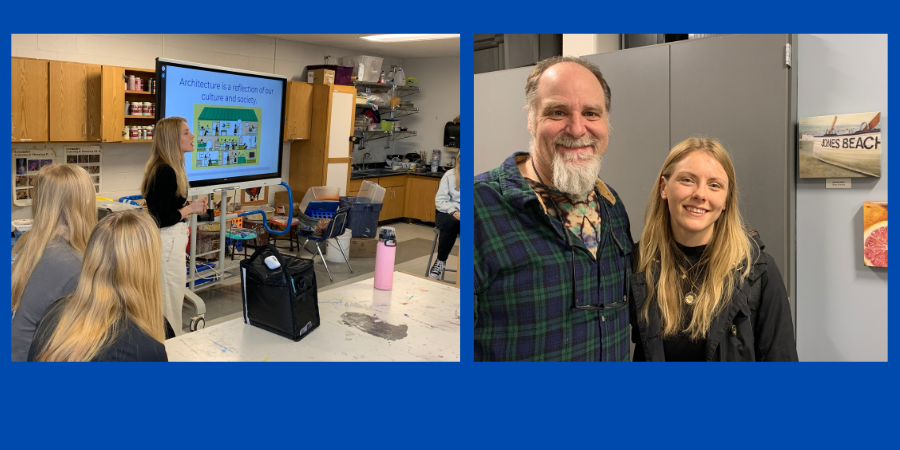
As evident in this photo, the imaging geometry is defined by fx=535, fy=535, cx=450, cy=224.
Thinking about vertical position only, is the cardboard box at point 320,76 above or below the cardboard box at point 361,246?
above

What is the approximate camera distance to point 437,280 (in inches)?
97.3

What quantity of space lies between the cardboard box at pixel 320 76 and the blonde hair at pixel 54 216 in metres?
1.21

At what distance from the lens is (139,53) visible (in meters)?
2.00

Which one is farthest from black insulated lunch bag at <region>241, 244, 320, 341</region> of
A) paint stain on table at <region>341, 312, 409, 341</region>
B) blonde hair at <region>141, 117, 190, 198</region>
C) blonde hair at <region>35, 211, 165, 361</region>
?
blonde hair at <region>141, 117, 190, 198</region>

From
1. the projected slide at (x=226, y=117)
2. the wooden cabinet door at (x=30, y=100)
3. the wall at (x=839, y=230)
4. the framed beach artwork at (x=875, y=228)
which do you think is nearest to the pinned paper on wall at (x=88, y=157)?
the wooden cabinet door at (x=30, y=100)

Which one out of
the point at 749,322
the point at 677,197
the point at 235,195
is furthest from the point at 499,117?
the point at 235,195

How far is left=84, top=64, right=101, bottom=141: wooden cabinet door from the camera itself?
1.95 metres

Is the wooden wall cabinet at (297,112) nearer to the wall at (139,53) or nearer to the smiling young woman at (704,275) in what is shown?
the wall at (139,53)

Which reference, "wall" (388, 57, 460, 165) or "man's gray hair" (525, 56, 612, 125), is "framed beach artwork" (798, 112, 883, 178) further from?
"wall" (388, 57, 460, 165)

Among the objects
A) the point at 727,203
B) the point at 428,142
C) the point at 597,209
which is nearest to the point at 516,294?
the point at 597,209

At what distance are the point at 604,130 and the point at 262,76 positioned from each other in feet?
6.49

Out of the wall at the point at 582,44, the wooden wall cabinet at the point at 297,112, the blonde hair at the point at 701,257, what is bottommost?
the blonde hair at the point at 701,257

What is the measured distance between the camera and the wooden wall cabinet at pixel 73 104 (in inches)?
75.3

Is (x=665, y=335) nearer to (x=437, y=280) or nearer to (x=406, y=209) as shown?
(x=437, y=280)
